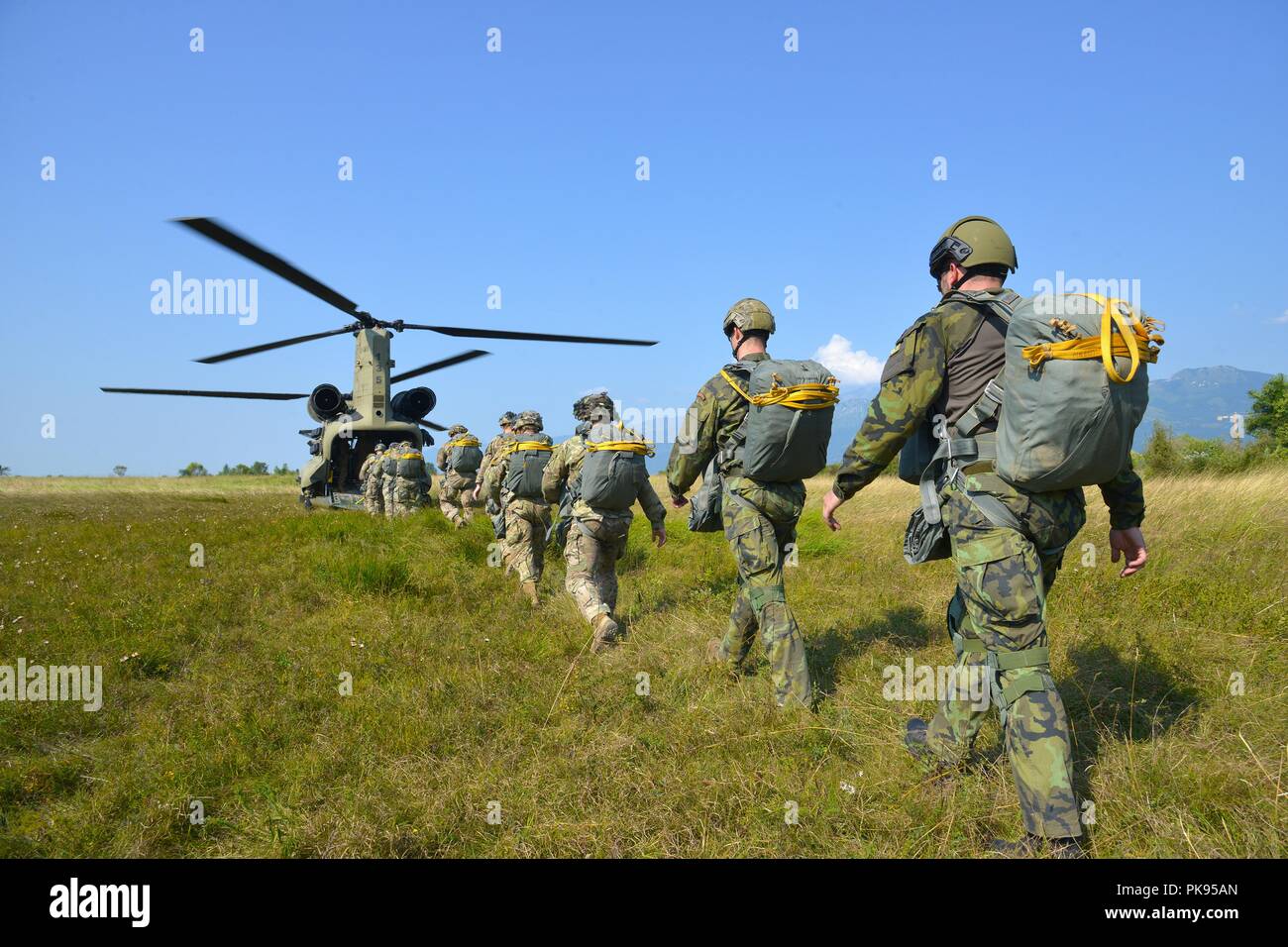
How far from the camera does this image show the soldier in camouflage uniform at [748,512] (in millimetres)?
3951

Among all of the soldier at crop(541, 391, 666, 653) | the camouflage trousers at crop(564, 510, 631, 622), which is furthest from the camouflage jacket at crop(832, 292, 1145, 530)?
the camouflage trousers at crop(564, 510, 631, 622)

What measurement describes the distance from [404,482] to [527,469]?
802 cm

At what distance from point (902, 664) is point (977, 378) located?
7.36 feet

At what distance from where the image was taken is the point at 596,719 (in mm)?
3994

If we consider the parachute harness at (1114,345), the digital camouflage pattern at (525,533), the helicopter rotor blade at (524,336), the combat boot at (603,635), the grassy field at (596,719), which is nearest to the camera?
the parachute harness at (1114,345)

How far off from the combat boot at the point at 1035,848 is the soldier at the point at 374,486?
15165 mm

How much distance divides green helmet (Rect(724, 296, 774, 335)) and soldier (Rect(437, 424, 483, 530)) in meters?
9.27

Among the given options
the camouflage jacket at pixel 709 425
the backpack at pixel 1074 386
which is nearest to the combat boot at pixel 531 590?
the camouflage jacket at pixel 709 425

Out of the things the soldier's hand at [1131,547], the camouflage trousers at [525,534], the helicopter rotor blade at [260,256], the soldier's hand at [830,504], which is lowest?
the camouflage trousers at [525,534]

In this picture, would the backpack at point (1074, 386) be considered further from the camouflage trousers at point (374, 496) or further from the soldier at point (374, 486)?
the camouflage trousers at point (374, 496)

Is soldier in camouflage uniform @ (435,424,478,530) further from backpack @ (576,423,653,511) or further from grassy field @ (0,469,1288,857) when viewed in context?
backpack @ (576,423,653,511)

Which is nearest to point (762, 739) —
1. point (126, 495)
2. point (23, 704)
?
point (23, 704)

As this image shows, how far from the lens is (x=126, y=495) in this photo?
22391 millimetres
